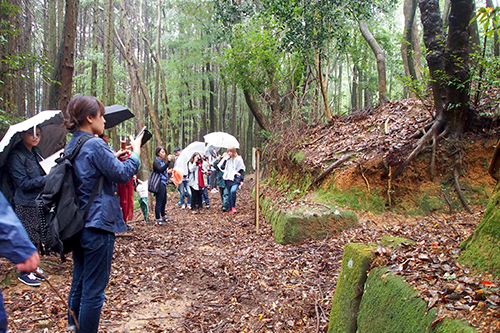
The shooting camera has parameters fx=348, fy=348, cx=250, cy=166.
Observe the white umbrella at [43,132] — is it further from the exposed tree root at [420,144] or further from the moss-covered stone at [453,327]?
the exposed tree root at [420,144]

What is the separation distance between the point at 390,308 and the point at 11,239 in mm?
2415

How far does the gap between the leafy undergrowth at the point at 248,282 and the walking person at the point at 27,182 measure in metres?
0.68

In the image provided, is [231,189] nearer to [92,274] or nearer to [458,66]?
[458,66]

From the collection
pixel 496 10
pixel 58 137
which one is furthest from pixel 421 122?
pixel 58 137

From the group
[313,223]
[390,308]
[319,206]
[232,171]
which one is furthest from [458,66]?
[232,171]

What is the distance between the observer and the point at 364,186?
7258 millimetres

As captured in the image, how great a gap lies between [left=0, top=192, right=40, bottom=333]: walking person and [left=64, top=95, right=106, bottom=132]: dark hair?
1.26 meters

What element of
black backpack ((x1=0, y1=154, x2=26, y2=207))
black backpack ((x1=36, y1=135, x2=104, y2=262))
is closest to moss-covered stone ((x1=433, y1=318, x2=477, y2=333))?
black backpack ((x1=36, y1=135, x2=104, y2=262))

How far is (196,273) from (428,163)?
5.20m

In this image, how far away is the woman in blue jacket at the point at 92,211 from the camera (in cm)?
291

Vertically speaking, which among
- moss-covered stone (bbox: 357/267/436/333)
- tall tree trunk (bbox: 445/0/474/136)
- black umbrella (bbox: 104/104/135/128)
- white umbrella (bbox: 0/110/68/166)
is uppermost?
tall tree trunk (bbox: 445/0/474/136)

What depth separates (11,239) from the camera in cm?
200

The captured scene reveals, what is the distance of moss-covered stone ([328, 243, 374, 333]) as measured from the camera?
2.87 meters

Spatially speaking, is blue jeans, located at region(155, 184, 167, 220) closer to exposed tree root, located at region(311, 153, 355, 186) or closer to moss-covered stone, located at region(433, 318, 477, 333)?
exposed tree root, located at region(311, 153, 355, 186)
